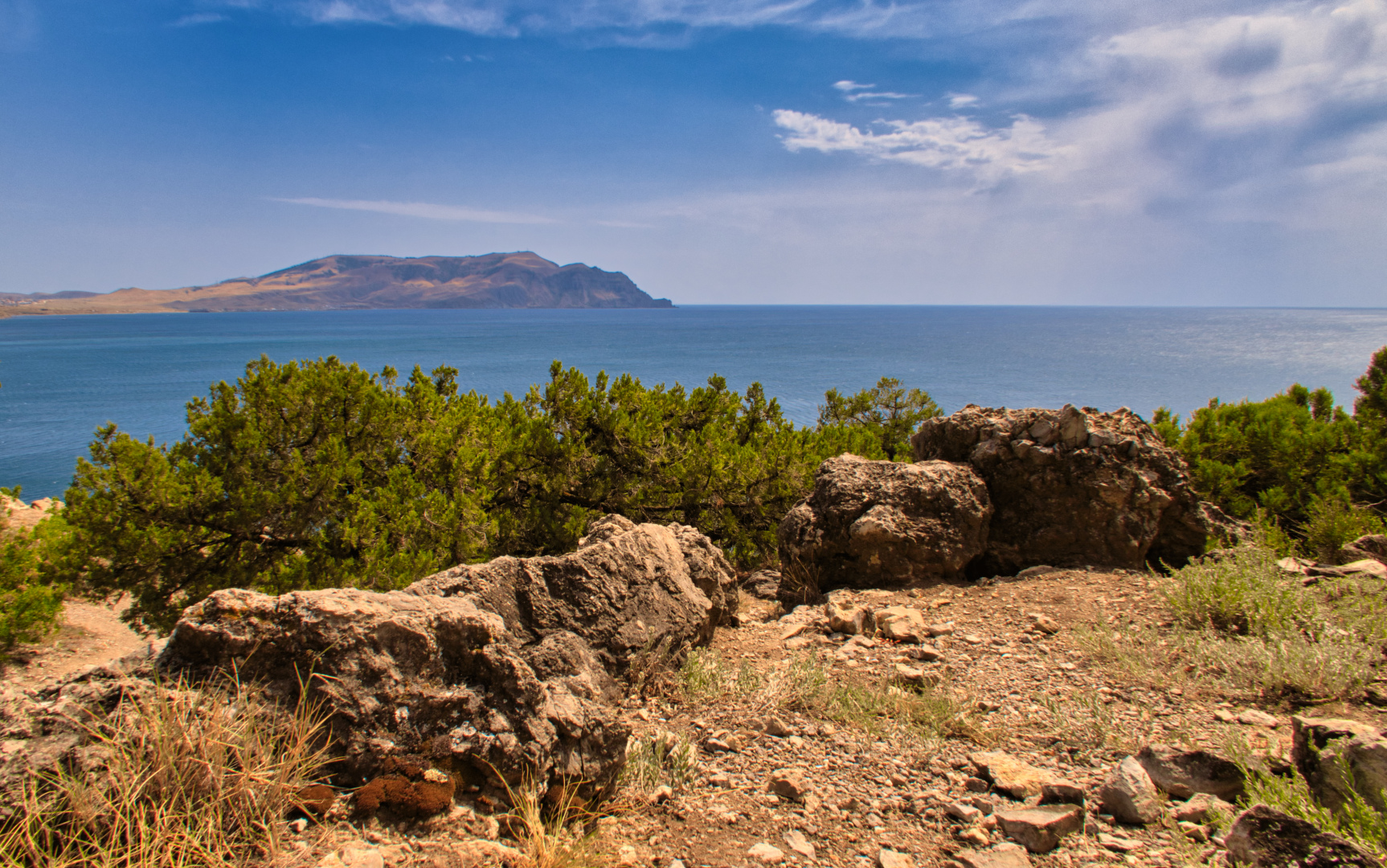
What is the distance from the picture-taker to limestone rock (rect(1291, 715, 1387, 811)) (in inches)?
107

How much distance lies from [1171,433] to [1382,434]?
11.4ft

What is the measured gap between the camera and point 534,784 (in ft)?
10.3

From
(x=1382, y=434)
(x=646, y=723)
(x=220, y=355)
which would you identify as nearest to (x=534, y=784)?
(x=646, y=723)

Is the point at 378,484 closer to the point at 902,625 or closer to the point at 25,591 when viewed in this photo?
the point at 25,591

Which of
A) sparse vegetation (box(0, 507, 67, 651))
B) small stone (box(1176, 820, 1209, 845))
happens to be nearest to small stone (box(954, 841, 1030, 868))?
small stone (box(1176, 820, 1209, 845))

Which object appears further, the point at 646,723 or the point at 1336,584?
→ the point at 1336,584

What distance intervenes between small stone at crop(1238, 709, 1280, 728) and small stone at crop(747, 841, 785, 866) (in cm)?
285

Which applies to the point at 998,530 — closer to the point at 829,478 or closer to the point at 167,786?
the point at 829,478

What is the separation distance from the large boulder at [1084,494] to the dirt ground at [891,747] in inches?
39.3

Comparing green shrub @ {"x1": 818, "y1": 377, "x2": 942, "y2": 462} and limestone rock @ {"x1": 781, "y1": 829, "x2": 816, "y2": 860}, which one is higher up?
green shrub @ {"x1": 818, "y1": 377, "x2": 942, "y2": 462}

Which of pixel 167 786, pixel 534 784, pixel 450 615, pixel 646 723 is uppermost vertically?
pixel 450 615

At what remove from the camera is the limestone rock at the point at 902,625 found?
535 cm

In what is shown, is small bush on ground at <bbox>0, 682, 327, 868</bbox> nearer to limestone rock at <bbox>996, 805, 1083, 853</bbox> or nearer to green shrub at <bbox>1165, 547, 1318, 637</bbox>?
A: limestone rock at <bbox>996, 805, 1083, 853</bbox>

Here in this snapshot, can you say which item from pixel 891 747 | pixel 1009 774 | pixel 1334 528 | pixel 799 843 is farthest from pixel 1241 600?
pixel 1334 528
